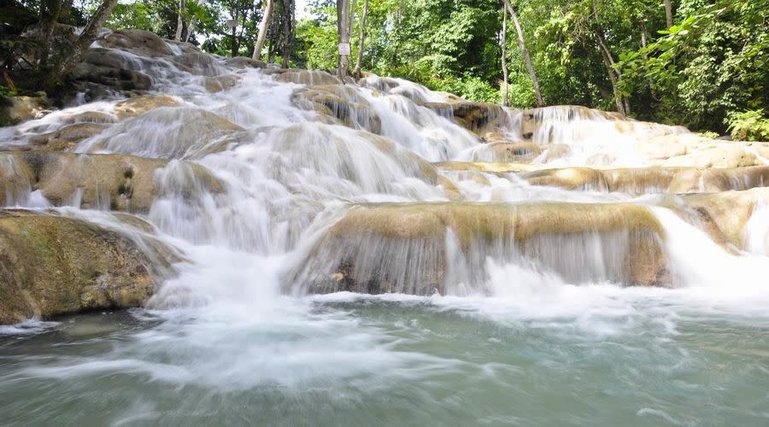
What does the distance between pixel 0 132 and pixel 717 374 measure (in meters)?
10.5

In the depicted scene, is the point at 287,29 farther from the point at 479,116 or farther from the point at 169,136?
the point at 169,136

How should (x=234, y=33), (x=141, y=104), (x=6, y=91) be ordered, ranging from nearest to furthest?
(x=6, y=91), (x=141, y=104), (x=234, y=33)

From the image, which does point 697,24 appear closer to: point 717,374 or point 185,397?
point 717,374

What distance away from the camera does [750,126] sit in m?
12.3

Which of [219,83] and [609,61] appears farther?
[609,61]

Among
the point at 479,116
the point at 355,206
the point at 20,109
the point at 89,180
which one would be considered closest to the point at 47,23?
the point at 20,109

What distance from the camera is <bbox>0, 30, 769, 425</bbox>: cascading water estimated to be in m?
2.39

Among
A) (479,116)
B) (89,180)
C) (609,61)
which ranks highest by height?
(609,61)

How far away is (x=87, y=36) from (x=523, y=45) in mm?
14682

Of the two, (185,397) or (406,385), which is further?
(406,385)

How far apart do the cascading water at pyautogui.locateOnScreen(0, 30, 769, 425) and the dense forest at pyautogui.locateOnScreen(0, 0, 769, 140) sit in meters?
1.74

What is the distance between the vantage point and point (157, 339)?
3.27 m

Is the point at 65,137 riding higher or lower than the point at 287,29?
lower

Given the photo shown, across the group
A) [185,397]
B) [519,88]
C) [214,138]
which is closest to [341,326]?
[185,397]
